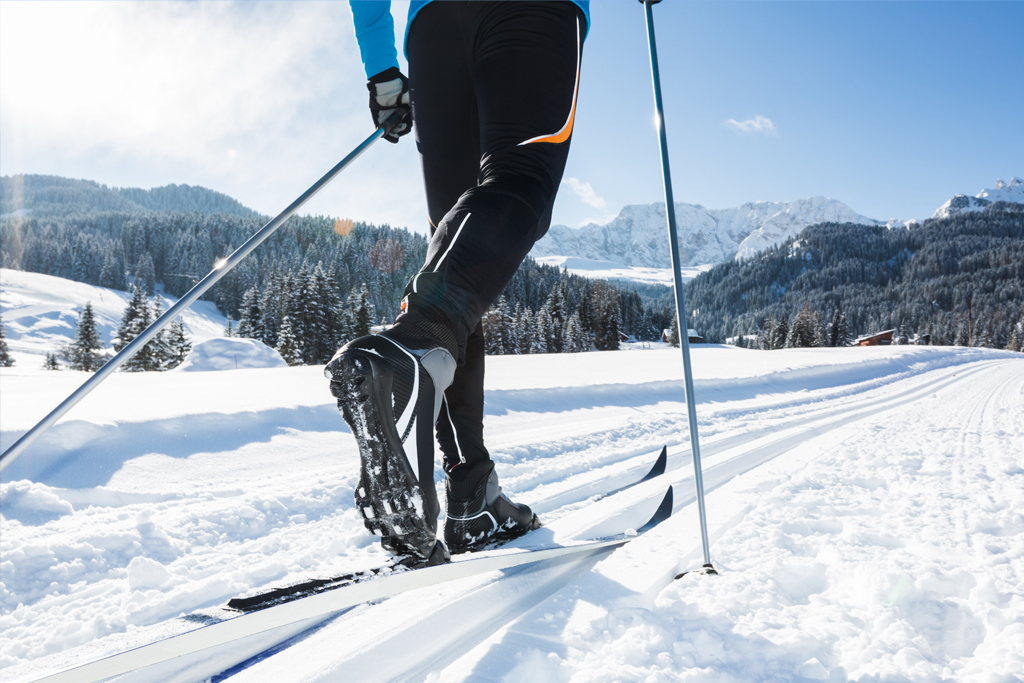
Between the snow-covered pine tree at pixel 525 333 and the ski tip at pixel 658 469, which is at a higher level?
the snow-covered pine tree at pixel 525 333

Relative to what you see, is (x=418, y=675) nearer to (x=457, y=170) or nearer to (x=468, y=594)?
(x=468, y=594)

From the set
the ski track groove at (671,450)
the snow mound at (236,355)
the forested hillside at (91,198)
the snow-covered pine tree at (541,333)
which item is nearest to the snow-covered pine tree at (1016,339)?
the snow-covered pine tree at (541,333)

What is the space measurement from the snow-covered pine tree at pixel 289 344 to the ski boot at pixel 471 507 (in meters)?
33.1

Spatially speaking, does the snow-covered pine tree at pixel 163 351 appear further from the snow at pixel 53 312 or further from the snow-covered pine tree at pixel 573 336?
the snow-covered pine tree at pixel 573 336

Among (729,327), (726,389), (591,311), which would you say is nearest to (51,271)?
(591,311)

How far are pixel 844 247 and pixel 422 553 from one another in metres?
168

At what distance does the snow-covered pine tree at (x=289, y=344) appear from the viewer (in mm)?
31859

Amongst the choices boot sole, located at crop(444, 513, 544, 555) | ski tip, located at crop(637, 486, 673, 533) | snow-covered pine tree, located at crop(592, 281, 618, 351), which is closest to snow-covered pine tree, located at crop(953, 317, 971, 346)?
snow-covered pine tree, located at crop(592, 281, 618, 351)

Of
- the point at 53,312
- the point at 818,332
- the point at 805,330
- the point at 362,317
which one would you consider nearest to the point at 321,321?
the point at 362,317

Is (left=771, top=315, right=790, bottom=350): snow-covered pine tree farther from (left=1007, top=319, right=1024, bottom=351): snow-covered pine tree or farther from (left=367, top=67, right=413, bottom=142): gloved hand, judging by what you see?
(left=367, top=67, right=413, bottom=142): gloved hand

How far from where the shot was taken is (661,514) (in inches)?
58.7

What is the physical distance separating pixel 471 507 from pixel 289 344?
3372 cm

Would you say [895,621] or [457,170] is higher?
[457,170]

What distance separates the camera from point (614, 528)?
145 centimetres
